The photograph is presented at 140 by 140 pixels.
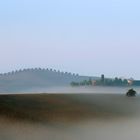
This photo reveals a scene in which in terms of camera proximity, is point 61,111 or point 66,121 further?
point 61,111

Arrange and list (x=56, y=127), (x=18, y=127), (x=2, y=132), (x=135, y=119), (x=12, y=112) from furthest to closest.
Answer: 1. (x=135, y=119)
2. (x=12, y=112)
3. (x=56, y=127)
4. (x=18, y=127)
5. (x=2, y=132)

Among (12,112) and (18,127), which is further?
(12,112)

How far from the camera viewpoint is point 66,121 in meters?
25.1

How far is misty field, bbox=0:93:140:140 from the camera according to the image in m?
20.8

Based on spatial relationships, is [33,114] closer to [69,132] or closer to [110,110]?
[69,132]

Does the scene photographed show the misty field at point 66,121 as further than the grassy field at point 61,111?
No

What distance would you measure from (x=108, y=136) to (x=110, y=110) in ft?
34.6

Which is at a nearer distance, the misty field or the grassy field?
the misty field

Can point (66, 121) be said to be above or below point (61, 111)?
above

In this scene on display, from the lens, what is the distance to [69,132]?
72.6 feet

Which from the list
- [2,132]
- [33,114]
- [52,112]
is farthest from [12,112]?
[2,132]

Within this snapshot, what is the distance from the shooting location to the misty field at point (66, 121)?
20.8m

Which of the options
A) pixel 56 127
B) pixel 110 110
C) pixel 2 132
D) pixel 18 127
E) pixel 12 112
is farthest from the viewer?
pixel 110 110

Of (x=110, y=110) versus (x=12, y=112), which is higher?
(x=12, y=112)
